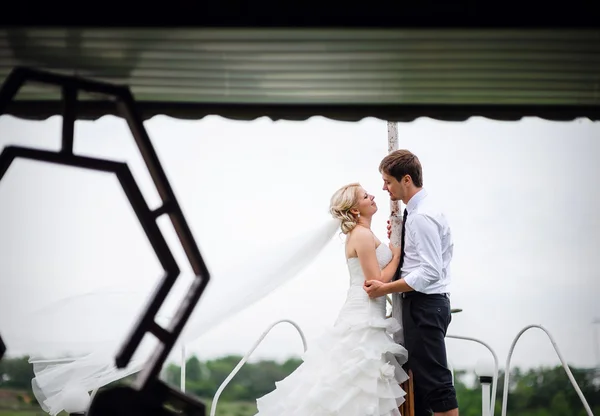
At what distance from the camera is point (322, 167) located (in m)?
25.0

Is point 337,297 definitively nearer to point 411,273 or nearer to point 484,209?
point 484,209

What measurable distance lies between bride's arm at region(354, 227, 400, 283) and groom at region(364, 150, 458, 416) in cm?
6

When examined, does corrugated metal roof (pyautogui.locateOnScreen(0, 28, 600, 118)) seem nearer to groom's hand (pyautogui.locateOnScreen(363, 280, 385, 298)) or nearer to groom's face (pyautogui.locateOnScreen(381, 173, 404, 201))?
groom's face (pyautogui.locateOnScreen(381, 173, 404, 201))

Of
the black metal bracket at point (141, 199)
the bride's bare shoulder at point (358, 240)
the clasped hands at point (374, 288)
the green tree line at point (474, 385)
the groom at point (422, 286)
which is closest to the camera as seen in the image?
the black metal bracket at point (141, 199)

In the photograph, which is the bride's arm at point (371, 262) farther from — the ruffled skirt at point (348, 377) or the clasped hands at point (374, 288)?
the ruffled skirt at point (348, 377)

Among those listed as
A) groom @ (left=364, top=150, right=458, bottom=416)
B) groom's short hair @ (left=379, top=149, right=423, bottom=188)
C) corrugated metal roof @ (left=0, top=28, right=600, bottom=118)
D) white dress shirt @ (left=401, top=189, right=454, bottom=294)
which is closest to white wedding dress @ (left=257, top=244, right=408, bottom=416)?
groom @ (left=364, top=150, right=458, bottom=416)

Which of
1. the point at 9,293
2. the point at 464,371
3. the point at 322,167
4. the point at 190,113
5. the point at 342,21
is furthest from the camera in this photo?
the point at 322,167

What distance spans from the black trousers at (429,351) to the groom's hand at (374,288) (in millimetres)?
173

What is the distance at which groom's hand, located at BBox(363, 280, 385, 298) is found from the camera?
4254 mm

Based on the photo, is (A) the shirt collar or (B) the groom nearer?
(B) the groom

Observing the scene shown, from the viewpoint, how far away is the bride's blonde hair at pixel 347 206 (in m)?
4.52

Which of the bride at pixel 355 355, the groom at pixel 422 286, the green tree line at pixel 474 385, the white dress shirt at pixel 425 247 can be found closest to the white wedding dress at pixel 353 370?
the bride at pixel 355 355

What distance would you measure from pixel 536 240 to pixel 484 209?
166 centimetres

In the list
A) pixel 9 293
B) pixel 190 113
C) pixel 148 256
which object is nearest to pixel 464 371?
pixel 148 256
